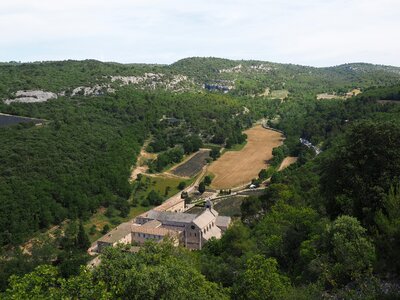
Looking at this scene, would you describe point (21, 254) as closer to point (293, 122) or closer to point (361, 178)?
point (361, 178)

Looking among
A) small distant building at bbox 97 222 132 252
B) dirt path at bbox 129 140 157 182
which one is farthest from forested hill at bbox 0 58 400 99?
small distant building at bbox 97 222 132 252

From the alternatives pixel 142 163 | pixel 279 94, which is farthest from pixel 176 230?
pixel 279 94

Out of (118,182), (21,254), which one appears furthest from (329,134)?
(21,254)

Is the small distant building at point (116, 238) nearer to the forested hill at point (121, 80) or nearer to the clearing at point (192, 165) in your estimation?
the clearing at point (192, 165)

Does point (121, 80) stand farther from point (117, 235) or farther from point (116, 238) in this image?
point (116, 238)

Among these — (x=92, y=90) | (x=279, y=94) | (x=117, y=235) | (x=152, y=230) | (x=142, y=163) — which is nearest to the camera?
(x=117, y=235)

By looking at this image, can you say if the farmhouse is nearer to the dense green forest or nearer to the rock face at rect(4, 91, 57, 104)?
the dense green forest
